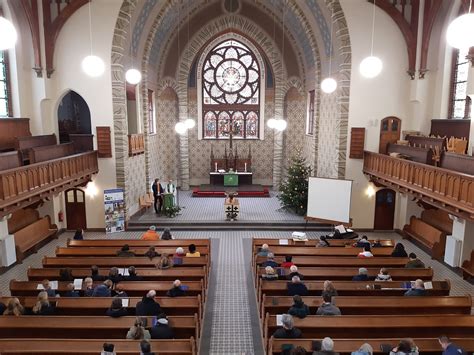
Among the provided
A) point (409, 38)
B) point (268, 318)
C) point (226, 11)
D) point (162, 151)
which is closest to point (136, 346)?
point (268, 318)

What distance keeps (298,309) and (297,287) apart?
1.10 metres

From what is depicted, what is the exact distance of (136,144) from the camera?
54.7 ft

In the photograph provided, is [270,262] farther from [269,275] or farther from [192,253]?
[192,253]

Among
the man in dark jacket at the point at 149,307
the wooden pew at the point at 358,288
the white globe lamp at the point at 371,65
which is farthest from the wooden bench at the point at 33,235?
the white globe lamp at the point at 371,65

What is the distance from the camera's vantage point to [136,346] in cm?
600

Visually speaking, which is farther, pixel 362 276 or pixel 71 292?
pixel 362 276

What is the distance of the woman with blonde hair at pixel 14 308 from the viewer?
6.98 m

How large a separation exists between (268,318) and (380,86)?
1113cm

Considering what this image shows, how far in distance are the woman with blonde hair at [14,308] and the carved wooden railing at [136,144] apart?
9.47 m

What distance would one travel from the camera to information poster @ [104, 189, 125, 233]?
14.6m

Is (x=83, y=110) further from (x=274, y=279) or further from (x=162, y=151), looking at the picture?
(x=274, y=279)

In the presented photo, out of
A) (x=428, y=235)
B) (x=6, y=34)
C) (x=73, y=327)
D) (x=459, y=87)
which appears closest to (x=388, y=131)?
(x=459, y=87)

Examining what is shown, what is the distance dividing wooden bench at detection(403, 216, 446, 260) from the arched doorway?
14192 millimetres

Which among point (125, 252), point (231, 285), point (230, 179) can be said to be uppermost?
point (230, 179)
